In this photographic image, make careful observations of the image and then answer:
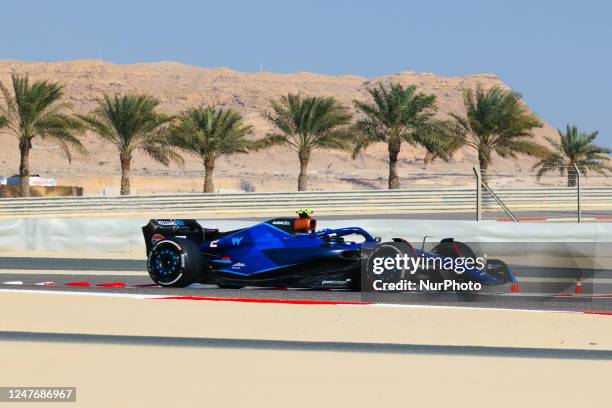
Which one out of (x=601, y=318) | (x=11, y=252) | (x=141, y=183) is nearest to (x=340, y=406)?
(x=601, y=318)

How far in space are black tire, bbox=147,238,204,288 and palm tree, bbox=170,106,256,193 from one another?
36189 millimetres

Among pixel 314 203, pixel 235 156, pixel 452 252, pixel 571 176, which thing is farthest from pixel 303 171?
pixel 235 156

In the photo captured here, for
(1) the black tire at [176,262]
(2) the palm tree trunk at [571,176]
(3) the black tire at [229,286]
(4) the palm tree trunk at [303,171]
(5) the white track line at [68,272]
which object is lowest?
(5) the white track line at [68,272]

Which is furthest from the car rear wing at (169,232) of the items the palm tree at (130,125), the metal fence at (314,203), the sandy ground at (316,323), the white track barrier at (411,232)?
the palm tree at (130,125)

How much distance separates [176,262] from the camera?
13.1 m

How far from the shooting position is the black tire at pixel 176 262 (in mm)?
13008

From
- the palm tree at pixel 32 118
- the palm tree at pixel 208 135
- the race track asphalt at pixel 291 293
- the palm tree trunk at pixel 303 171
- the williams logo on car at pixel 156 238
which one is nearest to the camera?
the race track asphalt at pixel 291 293

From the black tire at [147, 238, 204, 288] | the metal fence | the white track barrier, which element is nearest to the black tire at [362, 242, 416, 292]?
the black tire at [147, 238, 204, 288]

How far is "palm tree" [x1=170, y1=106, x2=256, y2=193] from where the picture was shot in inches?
1939

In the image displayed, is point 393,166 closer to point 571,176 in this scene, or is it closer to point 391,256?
point 571,176

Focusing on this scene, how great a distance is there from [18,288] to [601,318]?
7566 millimetres

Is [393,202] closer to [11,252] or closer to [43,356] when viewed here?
[11,252]

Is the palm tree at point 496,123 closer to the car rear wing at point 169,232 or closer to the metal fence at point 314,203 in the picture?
the metal fence at point 314,203

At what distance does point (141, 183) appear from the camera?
9288 centimetres
